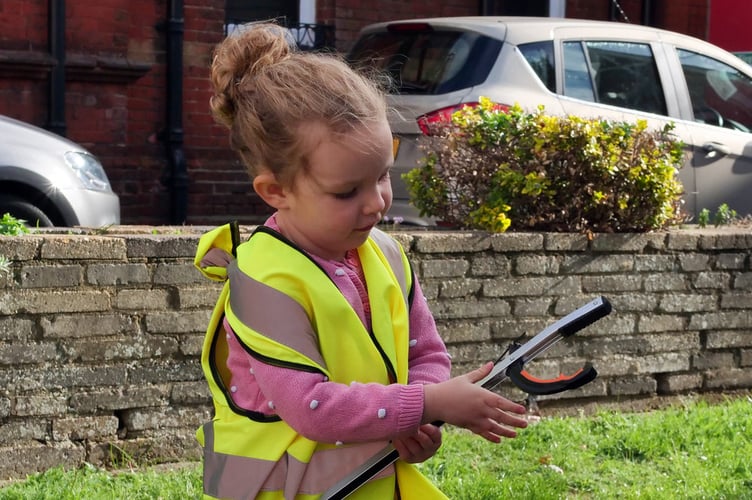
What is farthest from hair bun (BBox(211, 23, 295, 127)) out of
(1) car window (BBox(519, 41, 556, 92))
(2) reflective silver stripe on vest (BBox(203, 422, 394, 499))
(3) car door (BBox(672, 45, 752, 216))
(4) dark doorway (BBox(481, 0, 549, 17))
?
(4) dark doorway (BBox(481, 0, 549, 17))

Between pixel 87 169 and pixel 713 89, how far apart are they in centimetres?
454

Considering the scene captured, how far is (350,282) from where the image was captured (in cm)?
222

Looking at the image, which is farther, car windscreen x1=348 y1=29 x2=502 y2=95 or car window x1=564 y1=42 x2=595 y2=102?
car window x1=564 y1=42 x2=595 y2=102

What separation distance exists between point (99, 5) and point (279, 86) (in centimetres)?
809

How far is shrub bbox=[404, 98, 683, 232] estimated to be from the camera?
225 inches

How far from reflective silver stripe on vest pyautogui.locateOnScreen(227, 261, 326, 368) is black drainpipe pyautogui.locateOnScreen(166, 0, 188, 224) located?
8.36 m

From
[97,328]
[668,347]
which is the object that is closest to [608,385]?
[668,347]

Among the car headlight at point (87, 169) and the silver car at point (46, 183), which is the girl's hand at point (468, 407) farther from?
the car headlight at point (87, 169)

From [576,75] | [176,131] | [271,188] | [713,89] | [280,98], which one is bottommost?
[176,131]

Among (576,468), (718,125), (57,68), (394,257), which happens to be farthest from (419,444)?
(57,68)

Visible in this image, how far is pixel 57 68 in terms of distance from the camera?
9.53 meters

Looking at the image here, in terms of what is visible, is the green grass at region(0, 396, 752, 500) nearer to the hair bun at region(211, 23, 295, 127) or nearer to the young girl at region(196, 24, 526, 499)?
the young girl at region(196, 24, 526, 499)

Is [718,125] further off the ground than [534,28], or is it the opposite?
[534,28]

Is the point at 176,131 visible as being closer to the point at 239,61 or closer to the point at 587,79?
the point at 587,79
